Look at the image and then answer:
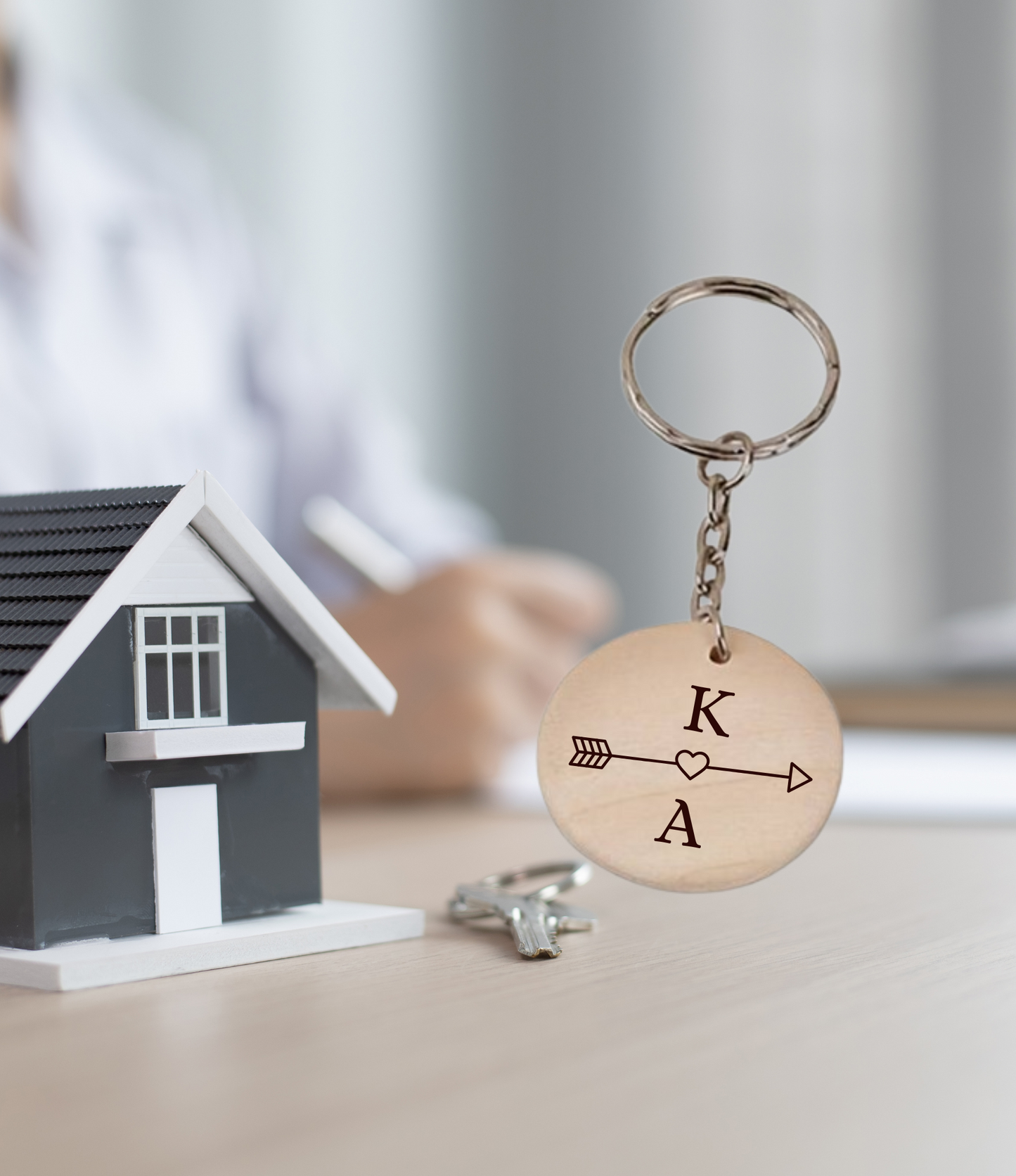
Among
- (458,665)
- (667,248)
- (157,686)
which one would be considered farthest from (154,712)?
(667,248)

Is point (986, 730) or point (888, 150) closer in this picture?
point (986, 730)

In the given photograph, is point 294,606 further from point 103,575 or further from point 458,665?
point 458,665

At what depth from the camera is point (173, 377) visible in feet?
5.56

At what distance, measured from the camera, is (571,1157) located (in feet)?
1.02

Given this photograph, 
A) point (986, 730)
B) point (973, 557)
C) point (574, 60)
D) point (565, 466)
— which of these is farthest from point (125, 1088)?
point (574, 60)

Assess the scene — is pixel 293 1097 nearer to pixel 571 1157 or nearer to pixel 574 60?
pixel 571 1157

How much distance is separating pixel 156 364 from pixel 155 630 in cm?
124

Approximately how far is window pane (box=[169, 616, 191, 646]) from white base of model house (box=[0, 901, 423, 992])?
11 centimetres

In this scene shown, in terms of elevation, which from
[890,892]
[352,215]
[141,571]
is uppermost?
[352,215]

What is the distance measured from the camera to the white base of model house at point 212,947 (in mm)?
467

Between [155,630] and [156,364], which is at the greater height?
[156,364]

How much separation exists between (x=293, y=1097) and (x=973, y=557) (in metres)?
2.39

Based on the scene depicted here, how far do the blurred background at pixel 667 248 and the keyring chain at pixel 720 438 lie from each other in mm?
1903

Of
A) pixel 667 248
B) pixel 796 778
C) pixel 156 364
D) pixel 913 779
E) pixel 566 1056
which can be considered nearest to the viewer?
pixel 566 1056
